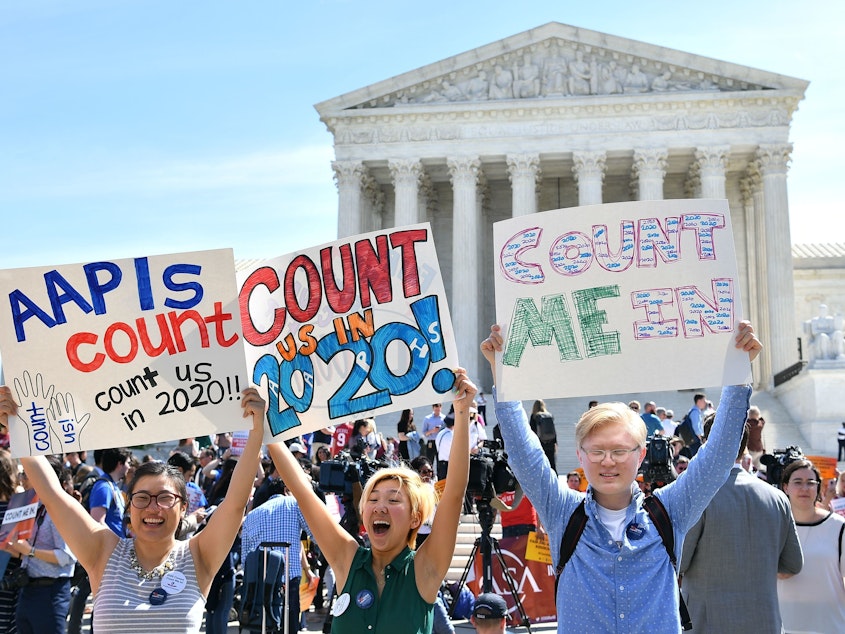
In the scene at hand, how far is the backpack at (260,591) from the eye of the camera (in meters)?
8.38

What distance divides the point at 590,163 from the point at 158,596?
37.0m

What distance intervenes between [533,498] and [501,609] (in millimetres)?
2093

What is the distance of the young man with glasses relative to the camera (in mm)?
3615

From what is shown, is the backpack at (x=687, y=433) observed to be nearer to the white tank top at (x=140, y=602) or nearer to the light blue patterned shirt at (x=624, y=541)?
the light blue patterned shirt at (x=624, y=541)

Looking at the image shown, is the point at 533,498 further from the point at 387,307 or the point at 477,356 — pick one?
the point at 477,356

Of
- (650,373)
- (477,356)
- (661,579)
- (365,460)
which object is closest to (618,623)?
(661,579)

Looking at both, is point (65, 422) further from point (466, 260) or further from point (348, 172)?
point (348, 172)

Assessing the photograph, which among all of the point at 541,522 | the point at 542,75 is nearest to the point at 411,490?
the point at 541,522

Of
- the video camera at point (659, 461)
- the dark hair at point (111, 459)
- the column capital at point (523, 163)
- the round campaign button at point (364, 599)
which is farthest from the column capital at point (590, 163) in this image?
the round campaign button at point (364, 599)

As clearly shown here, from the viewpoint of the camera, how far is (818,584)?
5855mm

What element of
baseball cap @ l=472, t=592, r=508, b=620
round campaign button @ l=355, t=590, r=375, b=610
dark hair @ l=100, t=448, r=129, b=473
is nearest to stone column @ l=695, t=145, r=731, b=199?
dark hair @ l=100, t=448, r=129, b=473

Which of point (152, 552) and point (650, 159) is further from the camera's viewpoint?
point (650, 159)

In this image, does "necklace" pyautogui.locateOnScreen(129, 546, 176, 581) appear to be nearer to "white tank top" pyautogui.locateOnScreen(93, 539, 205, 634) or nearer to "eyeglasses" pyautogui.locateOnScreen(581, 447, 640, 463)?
"white tank top" pyautogui.locateOnScreen(93, 539, 205, 634)

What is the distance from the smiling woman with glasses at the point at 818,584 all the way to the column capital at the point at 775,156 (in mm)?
35255
